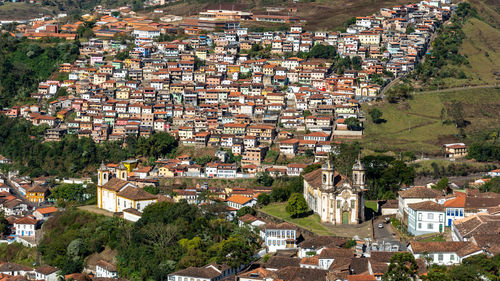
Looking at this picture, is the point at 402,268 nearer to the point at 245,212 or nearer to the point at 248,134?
the point at 245,212

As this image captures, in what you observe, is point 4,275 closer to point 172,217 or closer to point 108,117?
point 172,217

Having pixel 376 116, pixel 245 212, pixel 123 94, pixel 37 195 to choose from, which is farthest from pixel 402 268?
pixel 123 94

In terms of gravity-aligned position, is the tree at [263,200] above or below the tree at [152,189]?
above

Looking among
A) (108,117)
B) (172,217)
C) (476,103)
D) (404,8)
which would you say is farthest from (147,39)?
(172,217)

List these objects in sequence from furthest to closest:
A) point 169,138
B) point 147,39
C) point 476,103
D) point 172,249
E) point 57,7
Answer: point 57,7
point 147,39
point 476,103
point 169,138
point 172,249

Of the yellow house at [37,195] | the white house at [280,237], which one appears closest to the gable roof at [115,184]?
the yellow house at [37,195]

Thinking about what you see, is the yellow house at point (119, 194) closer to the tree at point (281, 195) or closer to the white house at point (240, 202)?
the white house at point (240, 202)

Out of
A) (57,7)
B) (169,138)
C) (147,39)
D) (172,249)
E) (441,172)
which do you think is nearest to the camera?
(172,249)
